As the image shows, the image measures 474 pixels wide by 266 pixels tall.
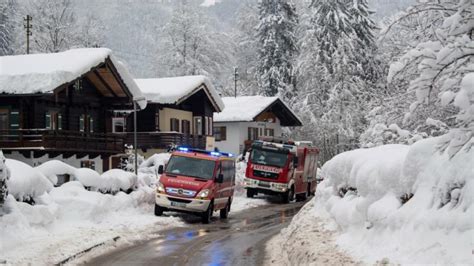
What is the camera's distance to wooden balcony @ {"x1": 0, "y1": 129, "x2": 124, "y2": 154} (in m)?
30.2

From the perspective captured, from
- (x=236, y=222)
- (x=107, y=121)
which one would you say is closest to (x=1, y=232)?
(x=236, y=222)

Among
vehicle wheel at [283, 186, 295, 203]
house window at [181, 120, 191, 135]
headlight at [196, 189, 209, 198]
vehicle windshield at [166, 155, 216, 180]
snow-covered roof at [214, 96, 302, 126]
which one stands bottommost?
vehicle wheel at [283, 186, 295, 203]

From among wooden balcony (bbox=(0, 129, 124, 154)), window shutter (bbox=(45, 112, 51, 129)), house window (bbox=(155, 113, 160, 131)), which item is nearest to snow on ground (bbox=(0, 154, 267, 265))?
wooden balcony (bbox=(0, 129, 124, 154))

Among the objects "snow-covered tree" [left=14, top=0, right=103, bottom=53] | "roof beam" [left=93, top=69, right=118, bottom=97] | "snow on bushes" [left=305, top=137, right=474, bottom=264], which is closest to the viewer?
"snow on bushes" [left=305, top=137, right=474, bottom=264]

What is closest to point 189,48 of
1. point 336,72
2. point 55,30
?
point 55,30

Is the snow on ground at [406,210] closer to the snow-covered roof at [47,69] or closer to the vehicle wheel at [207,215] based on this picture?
the vehicle wheel at [207,215]

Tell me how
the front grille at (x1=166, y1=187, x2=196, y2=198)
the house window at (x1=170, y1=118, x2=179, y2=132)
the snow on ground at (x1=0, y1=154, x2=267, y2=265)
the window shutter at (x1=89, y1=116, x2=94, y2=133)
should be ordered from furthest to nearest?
1. the house window at (x1=170, y1=118, x2=179, y2=132)
2. the window shutter at (x1=89, y1=116, x2=94, y2=133)
3. the front grille at (x1=166, y1=187, x2=196, y2=198)
4. the snow on ground at (x1=0, y1=154, x2=267, y2=265)

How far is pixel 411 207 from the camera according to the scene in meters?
8.75

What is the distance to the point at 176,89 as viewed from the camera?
45.6 metres

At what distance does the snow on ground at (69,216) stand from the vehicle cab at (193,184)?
64 centimetres

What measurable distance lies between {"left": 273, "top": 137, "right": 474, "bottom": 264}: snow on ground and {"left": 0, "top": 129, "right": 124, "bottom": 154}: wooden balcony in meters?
19.8

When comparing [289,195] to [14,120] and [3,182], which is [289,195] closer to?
[14,120]

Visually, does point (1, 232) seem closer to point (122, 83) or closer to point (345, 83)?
point (122, 83)

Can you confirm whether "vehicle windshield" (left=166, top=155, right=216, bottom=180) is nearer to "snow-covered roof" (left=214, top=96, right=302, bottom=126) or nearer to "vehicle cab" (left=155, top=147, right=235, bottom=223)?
"vehicle cab" (left=155, top=147, right=235, bottom=223)
